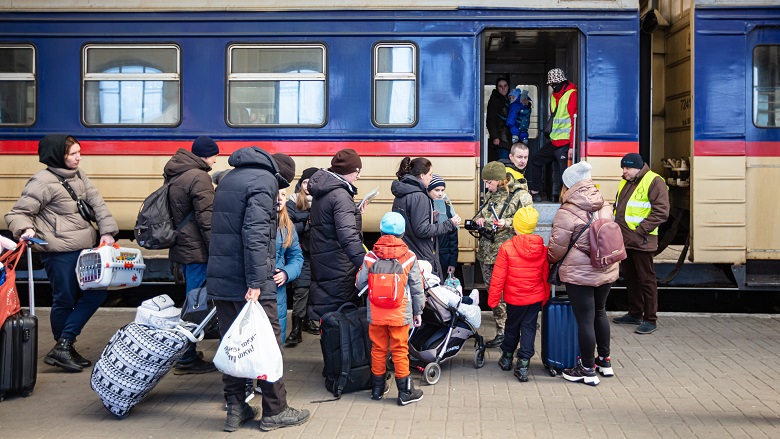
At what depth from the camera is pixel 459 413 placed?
598 centimetres

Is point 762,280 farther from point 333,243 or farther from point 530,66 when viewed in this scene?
point 333,243

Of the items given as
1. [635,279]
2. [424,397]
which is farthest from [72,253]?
[635,279]

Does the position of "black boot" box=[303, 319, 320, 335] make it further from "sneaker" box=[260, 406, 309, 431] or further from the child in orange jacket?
"sneaker" box=[260, 406, 309, 431]

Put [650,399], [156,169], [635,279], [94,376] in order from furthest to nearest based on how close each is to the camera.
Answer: [156,169]
[635,279]
[650,399]
[94,376]

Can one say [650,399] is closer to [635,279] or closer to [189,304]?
[635,279]

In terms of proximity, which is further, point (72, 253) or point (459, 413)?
point (72, 253)

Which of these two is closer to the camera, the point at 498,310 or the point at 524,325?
the point at 524,325

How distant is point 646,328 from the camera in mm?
8461

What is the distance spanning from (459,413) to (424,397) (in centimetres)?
45

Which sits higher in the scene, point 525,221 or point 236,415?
point 525,221

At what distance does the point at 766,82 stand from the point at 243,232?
642 cm

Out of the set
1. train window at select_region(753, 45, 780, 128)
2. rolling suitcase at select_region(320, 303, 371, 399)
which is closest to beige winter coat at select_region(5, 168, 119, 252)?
rolling suitcase at select_region(320, 303, 371, 399)

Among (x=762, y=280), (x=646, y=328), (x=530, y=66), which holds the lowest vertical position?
(x=646, y=328)

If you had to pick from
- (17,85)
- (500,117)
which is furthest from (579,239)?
(17,85)
